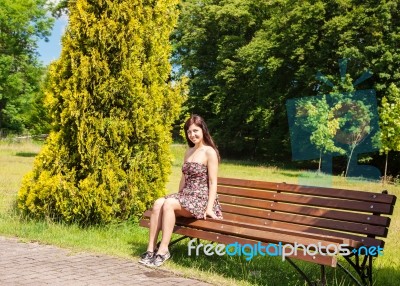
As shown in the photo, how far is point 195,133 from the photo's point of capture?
19.1 feet

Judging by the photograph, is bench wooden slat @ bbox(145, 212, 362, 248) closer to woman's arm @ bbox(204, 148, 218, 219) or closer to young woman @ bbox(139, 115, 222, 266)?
young woman @ bbox(139, 115, 222, 266)

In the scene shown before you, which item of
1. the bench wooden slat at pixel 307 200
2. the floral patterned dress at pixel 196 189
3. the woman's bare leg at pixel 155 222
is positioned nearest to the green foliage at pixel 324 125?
the bench wooden slat at pixel 307 200

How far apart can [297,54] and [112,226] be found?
102 ft

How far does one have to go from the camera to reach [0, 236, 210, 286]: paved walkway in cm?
459

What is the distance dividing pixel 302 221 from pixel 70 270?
248cm

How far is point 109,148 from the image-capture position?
717 centimetres

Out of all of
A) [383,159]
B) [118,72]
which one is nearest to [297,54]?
[383,159]

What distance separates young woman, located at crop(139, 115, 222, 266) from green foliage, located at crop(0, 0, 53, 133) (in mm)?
35195

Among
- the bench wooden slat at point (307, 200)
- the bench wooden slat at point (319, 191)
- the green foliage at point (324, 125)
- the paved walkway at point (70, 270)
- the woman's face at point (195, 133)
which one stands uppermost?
the green foliage at point (324, 125)

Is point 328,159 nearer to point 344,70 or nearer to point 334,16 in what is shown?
point 344,70

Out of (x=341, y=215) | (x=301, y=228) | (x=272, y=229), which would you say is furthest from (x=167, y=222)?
(x=341, y=215)

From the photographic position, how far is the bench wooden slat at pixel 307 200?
16.2ft

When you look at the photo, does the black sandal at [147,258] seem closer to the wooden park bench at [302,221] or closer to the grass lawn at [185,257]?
the grass lawn at [185,257]

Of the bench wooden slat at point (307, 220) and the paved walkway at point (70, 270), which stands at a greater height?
the bench wooden slat at point (307, 220)
